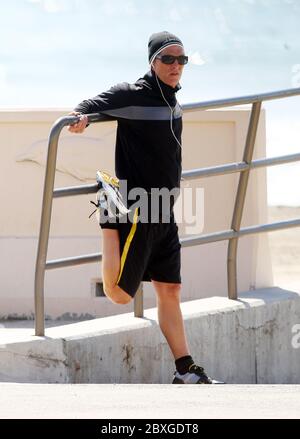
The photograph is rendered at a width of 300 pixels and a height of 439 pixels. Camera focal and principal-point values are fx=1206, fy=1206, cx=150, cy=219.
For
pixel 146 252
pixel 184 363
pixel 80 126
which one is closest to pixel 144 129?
pixel 80 126

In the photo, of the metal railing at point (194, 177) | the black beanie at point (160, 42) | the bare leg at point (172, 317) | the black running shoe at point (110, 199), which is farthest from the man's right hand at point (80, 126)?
the bare leg at point (172, 317)

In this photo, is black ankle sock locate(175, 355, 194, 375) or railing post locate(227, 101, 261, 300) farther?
railing post locate(227, 101, 261, 300)

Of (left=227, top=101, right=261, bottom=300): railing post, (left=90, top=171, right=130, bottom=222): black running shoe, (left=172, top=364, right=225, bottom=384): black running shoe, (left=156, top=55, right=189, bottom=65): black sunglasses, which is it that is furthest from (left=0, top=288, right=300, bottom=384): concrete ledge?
(left=156, top=55, right=189, bottom=65): black sunglasses

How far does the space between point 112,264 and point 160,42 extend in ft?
3.68

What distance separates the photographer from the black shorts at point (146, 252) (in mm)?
5930

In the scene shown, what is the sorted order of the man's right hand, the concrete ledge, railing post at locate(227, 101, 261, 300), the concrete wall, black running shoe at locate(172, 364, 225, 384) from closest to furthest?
the man's right hand
black running shoe at locate(172, 364, 225, 384)
the concrete ledge
railing post at locate(227, 101, 261, 300)
the concrete wall

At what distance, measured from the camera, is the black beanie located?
5.93 metres

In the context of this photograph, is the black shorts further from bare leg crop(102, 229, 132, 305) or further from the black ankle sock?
the black ankle sock

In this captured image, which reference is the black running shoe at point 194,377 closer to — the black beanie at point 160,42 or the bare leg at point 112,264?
the bare leg at point 112,264

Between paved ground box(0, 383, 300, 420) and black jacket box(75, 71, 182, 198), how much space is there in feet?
3.35

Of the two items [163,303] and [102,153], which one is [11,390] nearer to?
[163,303]

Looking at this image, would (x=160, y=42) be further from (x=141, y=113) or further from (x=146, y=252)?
(x=146, y=252)
